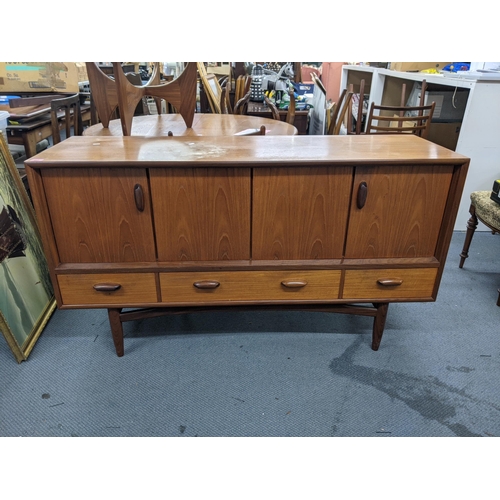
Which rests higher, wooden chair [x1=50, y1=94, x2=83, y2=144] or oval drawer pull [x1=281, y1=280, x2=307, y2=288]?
wooden chair [x1=50, y1=94, x2=83, y2=144]

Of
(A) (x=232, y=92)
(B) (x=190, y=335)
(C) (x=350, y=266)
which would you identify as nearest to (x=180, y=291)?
(B) (x=190, y=335)

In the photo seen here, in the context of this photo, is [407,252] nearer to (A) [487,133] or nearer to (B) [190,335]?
A: (B) [190,335]

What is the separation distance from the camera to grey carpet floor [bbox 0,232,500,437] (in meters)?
1.36

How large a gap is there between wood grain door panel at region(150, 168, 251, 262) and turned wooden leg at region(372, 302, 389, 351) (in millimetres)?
655

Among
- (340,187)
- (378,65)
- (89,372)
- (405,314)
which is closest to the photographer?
(340,187)

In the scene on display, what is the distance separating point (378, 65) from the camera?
448cm

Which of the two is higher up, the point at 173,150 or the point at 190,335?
the point at 173,150

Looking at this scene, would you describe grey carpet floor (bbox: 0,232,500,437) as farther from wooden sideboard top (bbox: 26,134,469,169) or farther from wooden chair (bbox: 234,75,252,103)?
wooden chair (bbox: 234,75,252,103)

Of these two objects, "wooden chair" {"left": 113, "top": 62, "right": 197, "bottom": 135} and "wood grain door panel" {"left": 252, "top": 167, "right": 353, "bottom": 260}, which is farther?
"wooden chair" {"left": 113, "top": 62, "right": 197, "bottom": 135}

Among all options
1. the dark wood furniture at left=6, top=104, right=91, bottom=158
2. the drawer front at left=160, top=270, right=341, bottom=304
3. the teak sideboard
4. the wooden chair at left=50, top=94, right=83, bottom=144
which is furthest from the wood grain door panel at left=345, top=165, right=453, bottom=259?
the dark wood furniture at left=6, top=104, right=91, bottom=158

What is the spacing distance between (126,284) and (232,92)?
12.5ft

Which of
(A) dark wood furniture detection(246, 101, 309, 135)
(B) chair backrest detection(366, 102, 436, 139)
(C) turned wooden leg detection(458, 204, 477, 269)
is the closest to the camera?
(C) turned wooden leg detection(458, 204, 477, 269)

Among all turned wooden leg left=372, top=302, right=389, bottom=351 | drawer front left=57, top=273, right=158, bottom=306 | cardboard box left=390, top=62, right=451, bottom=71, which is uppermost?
cardboard box left=390, top=62, right=451, bottom=71

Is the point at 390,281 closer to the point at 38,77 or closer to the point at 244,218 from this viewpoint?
the point at 244,218
